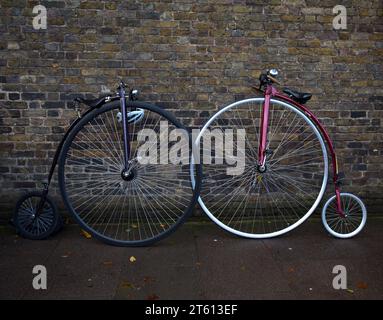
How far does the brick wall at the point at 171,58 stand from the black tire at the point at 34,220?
324mm

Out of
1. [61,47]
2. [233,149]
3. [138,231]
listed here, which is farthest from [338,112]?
[61,47]

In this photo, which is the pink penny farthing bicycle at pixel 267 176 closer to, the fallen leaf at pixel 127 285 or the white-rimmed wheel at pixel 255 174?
the white-rimmed wheel at pixel 255 174

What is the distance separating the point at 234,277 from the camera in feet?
9.93

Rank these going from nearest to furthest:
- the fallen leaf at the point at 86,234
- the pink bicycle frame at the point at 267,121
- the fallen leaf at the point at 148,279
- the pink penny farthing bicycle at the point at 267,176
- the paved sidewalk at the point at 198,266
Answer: the paved sidewalk at the point at 198,266 < the fallen leaf at the point at 148,279 < the pink bicycle frame at the point at 267,121 < the fallen leaf at the point at 86,234 < the pink penny farthing bicycle at the point at 267,176

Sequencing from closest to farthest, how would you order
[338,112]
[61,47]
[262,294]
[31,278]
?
[262,294]
[31,278]
[61,47]
[338,112]

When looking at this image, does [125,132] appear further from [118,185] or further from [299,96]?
[299,96]

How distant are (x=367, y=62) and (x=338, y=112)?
1.87 ft

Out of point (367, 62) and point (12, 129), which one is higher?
point (367, 62)

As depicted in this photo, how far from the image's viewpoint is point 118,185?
401 centimetres

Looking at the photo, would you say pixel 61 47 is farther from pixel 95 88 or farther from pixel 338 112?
pixel 338 112

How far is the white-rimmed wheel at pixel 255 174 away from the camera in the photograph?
4.10m

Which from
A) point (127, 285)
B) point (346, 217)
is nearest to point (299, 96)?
point (346, 217)

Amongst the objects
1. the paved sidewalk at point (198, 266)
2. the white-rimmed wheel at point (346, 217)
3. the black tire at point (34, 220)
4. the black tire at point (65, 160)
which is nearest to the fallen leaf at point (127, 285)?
the paved sidewalk at point (198, 266)

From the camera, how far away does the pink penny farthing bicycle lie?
4062mm
